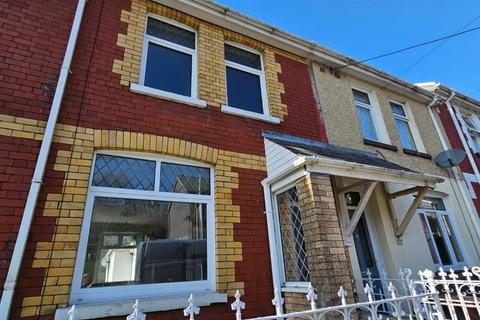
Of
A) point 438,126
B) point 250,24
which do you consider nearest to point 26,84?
point 250,24

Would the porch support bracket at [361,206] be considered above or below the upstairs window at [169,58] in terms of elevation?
below

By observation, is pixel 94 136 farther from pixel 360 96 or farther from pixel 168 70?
pixel 360 96

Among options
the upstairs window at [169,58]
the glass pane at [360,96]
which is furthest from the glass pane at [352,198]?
Answer: the upstairs window at [169,58]

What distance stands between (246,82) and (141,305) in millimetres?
4446

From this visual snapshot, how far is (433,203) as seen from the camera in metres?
7.53

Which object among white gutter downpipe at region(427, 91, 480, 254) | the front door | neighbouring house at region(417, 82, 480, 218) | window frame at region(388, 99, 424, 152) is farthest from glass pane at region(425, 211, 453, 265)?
the front door

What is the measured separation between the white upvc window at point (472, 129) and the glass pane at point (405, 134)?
113 inches

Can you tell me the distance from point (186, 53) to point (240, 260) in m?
3.88

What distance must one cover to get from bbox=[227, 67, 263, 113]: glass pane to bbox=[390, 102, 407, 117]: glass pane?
4.94 meters

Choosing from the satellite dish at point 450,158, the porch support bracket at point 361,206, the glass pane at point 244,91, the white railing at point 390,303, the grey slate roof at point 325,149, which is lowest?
the white railing at point 390,303

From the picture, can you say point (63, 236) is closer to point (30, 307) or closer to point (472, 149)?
point (30, 307)

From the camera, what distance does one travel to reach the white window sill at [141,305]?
2936mm

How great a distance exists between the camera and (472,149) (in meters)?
9.59

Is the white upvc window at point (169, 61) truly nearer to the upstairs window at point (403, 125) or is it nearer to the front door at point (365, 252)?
the front door at point (365, 252)
